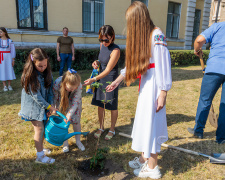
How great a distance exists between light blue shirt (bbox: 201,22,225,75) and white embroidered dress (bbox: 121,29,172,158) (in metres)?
1.43

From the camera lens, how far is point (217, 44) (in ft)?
9.98

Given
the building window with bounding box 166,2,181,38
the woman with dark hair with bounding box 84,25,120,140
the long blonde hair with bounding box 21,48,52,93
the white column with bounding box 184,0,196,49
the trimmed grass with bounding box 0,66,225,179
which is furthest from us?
the white column with bounding box 184,0,196,49

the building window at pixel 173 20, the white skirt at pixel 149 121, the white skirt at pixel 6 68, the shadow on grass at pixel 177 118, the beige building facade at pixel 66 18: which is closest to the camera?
the white skirt at pixel 149 121

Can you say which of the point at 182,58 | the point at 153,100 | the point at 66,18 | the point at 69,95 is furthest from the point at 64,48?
the point at 182,58

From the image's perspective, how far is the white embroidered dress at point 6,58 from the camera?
18.8 feet

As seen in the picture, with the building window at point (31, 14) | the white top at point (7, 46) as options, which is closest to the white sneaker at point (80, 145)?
the white top at point (7, 46)

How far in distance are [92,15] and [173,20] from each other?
269 inches

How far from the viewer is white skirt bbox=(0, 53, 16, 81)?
583 cm

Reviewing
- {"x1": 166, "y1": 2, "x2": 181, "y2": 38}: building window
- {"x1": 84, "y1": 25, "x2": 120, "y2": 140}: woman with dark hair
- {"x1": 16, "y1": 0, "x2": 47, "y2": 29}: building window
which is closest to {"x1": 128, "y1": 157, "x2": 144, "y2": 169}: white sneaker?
{"x1": 84, "y1": 25, "x2": 120, "y2": 140}: woman with dark hair

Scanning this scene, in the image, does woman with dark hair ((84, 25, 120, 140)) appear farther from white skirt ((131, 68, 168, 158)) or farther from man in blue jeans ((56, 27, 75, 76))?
man in blue jeans ((56, 27, 75, 76))

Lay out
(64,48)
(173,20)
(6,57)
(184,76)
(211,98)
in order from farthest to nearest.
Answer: (173,20) < (184,76) < (64,48) < (6,57) < (211,98)

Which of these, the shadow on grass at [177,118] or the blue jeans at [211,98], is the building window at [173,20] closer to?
the shadow on grass at [177,118]

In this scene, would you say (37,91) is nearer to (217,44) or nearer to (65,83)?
(65,83)

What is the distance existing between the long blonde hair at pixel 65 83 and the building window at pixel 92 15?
8518 mm
